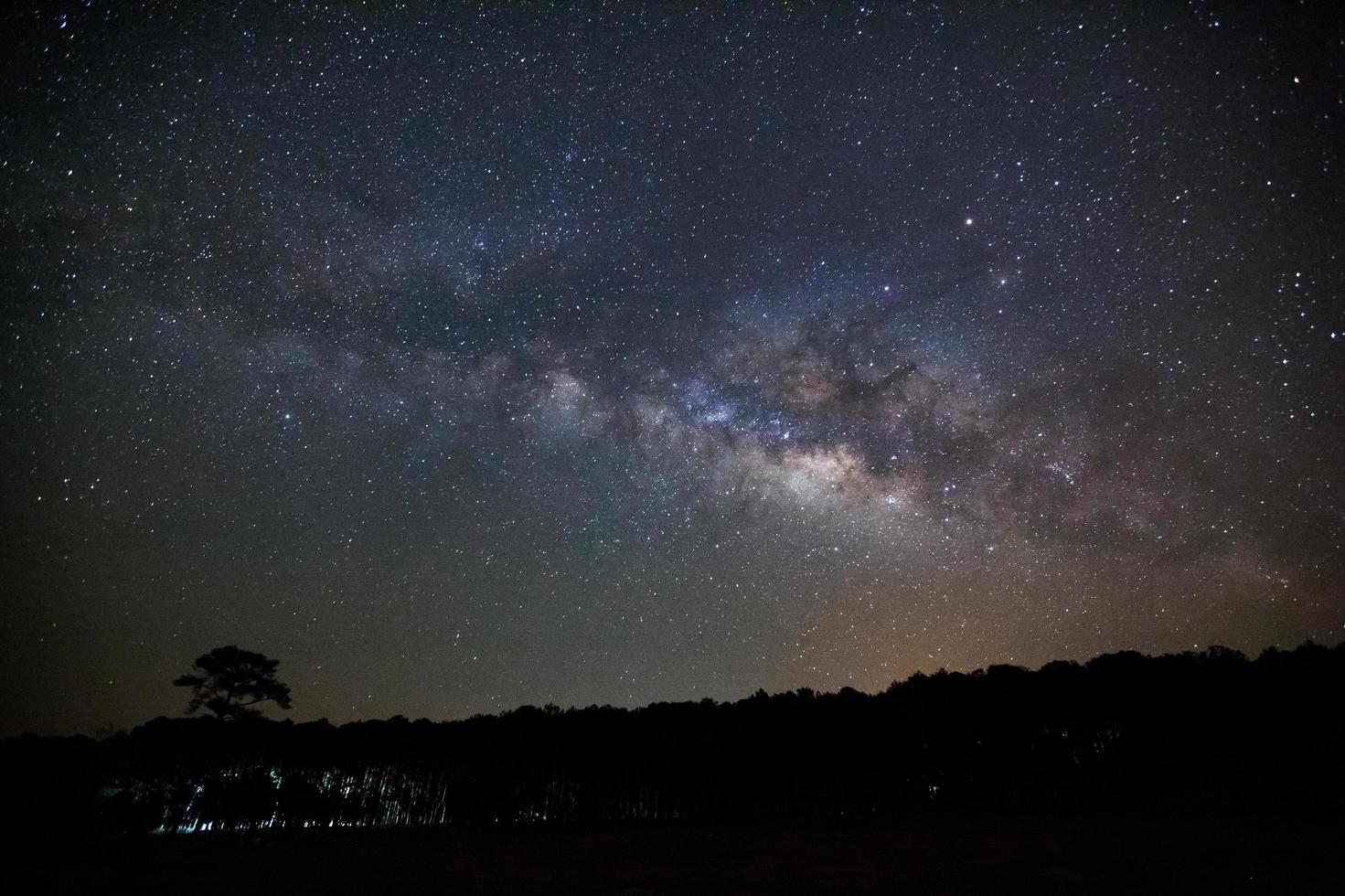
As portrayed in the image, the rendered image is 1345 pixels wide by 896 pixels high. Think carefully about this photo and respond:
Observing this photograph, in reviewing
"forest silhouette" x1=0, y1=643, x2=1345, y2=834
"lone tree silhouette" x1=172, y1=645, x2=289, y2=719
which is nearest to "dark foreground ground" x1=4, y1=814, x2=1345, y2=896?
"forest silhouette" x1=0, y1=643, x2=1345, y2=834

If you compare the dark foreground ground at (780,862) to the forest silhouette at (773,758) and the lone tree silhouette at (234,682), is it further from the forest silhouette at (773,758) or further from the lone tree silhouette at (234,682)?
the lone tree silhouette at (234,682)

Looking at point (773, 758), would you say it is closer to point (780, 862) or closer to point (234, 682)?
point (780, 862)

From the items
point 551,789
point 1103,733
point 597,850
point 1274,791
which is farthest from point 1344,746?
point 551,789

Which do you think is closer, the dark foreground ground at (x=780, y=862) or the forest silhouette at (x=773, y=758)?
the dark foreground ground at (x=780, y=862)

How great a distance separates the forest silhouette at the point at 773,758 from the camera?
11.3 m

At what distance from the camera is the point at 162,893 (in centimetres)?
840

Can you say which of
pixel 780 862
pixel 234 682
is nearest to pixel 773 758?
pixel 780 862

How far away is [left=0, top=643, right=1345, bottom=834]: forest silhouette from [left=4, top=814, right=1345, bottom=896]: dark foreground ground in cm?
183

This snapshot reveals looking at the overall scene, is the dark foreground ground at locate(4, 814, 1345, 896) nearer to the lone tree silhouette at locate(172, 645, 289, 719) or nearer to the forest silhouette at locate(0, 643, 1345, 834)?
the forest silhouette at locate(0, 643, 1345, 834)

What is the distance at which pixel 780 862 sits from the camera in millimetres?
8578

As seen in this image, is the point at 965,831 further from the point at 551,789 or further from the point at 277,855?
the point at 277,855

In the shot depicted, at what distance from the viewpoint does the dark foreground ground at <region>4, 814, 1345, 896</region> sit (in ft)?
22.2

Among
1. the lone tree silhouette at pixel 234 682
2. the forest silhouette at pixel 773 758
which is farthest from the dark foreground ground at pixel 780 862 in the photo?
the lone tree silhouette at pixel 234 682

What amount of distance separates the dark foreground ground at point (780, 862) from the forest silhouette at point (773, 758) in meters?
1.83
